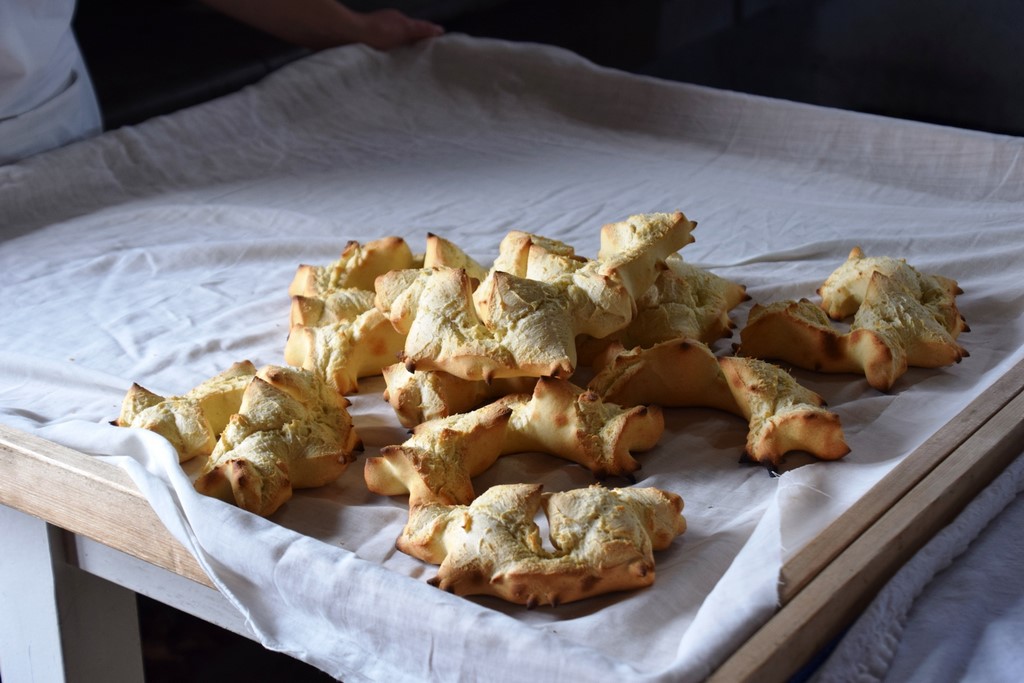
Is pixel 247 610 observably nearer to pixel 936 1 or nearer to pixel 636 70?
pixel 936 1

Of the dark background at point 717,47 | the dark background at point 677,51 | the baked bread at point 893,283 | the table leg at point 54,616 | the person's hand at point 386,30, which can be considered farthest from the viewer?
the dark background at point 717,47

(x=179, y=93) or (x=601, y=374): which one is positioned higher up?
(x=601, y=374)

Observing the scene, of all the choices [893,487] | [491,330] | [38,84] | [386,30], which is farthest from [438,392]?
[386,30]

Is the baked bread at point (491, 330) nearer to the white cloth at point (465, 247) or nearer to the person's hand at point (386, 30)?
the white cloth at point (465, 247)

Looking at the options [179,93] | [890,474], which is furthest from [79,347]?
[179,93]

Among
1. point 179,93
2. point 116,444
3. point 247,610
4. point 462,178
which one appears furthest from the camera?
point 179,93

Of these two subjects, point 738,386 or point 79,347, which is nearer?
point 738,386

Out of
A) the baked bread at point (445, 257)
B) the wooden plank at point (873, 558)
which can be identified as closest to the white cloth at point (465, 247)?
the wooden plank at point (873, 558)
